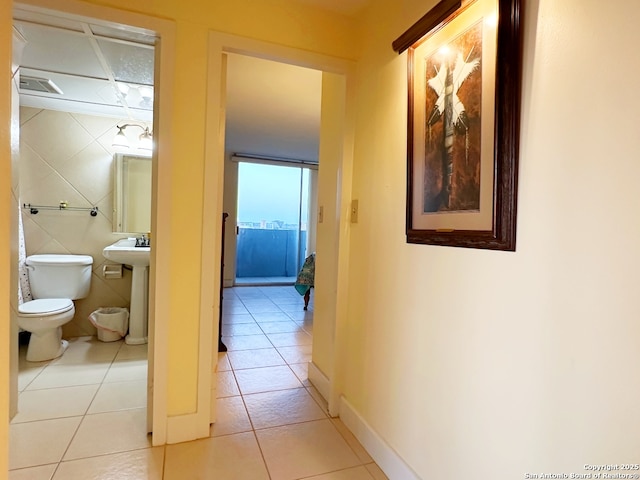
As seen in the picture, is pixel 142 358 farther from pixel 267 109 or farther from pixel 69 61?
pixel 267 109

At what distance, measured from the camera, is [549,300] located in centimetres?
85

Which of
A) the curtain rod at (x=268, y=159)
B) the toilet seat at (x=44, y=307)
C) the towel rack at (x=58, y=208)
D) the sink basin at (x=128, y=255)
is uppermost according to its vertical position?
the curtain rod at (x=268, y=159)

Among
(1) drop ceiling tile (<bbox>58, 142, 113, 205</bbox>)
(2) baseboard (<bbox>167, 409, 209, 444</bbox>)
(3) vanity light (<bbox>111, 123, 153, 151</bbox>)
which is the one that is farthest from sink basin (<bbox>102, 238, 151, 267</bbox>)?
(2) baseboard (<bbox>167, 409, 209, 444</bbox>)

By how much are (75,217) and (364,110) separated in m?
2.76

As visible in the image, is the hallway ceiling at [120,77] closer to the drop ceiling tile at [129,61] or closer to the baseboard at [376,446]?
the drop ceiling tile at [129,61]

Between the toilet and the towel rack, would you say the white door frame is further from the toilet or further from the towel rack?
the towel rack

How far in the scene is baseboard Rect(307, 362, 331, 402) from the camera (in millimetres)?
2091

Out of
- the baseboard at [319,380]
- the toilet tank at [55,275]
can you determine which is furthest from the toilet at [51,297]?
the baseboard at [319,380]

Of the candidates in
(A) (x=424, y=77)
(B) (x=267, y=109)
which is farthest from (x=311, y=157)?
(A) (x=424, y=77)

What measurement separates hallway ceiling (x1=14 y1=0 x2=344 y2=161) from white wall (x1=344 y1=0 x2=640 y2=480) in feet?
4.26

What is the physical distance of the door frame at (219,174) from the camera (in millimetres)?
1613

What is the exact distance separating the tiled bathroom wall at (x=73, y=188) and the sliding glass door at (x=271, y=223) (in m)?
2.85

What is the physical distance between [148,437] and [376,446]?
1.12m

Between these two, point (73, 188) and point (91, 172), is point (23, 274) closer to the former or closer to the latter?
point (73, 188)
